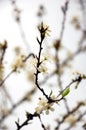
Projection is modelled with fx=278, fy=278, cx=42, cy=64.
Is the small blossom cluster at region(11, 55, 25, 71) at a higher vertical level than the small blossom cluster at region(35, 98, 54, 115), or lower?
higher

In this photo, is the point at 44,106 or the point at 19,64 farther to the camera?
the point at 19,64

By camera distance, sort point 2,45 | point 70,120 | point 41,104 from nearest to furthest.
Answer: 1. point 41,104
2. point 2,45
3. point 70,120

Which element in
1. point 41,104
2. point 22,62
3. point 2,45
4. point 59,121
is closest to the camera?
point 41,104

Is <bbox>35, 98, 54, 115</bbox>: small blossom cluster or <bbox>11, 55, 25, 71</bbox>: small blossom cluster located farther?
<bbox>11, 55, 25, 71</bbox>: small blossom cluster

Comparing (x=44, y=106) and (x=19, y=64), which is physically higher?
(x=19, y=64)

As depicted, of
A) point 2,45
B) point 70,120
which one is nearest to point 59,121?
point 70,120

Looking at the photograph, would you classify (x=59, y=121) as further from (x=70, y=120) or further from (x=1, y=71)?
(x=1, y=71)

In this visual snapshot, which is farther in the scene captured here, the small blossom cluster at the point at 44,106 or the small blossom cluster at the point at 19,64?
the small blossom cluster at the point at 19,64

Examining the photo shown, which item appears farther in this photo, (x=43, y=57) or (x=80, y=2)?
(x=80, y=2)

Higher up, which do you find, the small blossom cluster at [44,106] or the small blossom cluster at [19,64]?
the small blossom cluster at [19,64]

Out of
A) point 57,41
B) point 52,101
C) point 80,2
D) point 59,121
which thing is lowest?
point 52,101

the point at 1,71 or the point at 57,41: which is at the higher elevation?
the point at 57,41
